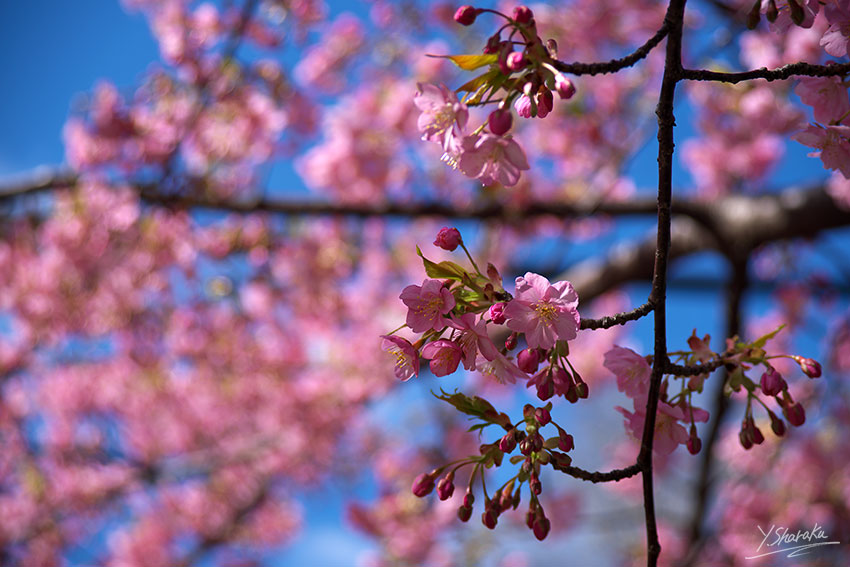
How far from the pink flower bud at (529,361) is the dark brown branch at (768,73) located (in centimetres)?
41

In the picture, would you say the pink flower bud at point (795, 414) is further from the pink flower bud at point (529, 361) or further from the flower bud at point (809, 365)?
the pink flower bud at point (529, 361)

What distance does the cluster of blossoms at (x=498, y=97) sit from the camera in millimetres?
817

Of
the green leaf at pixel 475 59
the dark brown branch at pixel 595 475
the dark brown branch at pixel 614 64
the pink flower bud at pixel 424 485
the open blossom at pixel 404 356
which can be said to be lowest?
the dark brown branch at pixel 595 475

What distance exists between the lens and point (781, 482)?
5.26 meters

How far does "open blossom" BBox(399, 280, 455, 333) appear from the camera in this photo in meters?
0.85

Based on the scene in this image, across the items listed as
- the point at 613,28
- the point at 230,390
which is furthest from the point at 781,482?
the point at 230,390

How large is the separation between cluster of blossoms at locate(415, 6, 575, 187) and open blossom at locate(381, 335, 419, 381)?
0.85 ft

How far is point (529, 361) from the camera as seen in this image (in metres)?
0.87

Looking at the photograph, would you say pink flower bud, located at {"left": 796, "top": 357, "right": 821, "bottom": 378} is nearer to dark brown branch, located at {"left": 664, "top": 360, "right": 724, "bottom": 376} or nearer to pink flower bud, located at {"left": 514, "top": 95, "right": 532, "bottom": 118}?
dark brown branch, located at {"left": 664, "top": 360, "right": 724, "bottom": 376}

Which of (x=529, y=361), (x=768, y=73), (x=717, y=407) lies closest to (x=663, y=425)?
(x=529, y=361)

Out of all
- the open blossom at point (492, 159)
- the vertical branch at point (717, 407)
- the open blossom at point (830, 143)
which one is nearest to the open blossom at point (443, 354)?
the open blossom at point (492, 159)

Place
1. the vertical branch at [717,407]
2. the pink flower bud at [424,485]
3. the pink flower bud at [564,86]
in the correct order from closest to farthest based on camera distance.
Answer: the pink flower bud at [564,86] < the pink flower bud at [424,485] < the vertical branch at [717,407]

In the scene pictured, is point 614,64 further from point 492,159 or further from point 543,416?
point 543,416

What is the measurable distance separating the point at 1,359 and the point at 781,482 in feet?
25.5
